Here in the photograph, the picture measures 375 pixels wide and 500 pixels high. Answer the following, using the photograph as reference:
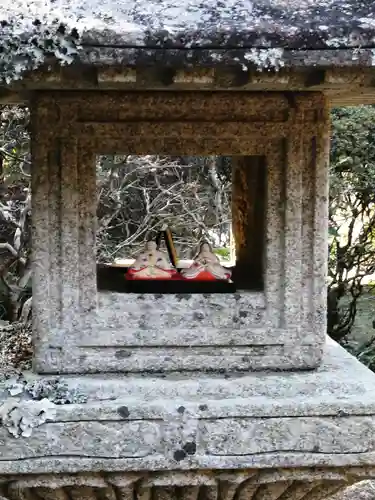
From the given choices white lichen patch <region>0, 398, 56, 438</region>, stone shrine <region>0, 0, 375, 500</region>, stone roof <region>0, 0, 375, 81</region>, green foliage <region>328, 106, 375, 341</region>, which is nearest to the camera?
stone roof <region>0, 0, 375, 81</region>

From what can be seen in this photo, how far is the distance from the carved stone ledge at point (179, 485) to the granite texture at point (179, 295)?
439mm

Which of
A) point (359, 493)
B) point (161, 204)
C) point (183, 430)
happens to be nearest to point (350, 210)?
point (161, 204)

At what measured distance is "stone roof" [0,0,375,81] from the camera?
2.08 meters

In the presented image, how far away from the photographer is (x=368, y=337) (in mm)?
6969

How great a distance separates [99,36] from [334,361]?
1761 mm

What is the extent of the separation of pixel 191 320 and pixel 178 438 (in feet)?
1.68

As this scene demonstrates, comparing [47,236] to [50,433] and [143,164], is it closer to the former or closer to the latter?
[50,433]

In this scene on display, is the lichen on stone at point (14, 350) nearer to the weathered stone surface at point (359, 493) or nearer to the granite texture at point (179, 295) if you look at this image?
the granite texture at point (179, 295)

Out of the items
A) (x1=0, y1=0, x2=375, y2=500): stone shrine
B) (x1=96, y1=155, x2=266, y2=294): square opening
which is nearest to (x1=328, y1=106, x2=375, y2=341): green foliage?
(x1=96, y1=155, x2=266, y2=294): square opening

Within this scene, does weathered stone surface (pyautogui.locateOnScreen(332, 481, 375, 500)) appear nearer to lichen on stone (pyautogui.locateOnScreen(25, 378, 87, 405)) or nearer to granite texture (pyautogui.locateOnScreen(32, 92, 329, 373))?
granite texture (pyautogui.locateOnScreen(32, 92, 329, 373))

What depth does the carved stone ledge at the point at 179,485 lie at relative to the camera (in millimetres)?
2521

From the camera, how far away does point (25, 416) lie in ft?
8.07

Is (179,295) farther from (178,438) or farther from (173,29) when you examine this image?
(173,29)

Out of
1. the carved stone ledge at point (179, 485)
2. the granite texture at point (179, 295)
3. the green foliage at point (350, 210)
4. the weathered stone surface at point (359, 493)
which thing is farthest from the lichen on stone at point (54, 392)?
the green foliage at point (350, 210)
